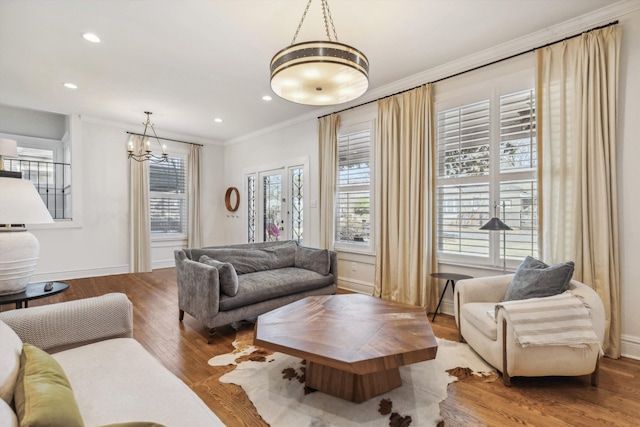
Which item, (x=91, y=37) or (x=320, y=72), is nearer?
(x=320, y=72)

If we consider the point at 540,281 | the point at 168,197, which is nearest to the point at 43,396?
the point at 540,281

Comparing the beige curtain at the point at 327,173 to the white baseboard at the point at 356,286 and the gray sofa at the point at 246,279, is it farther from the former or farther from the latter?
the gray sofa at the point at 246,279

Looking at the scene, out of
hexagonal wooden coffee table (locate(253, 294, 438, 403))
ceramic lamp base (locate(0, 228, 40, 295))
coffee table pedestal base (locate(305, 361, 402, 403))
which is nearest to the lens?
hexagonal wooden coffee table (locate(253, 294, 438, 403))

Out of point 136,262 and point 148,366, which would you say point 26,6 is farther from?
point 136,262

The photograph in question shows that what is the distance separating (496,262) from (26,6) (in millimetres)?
4920

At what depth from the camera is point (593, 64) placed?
2.64 m

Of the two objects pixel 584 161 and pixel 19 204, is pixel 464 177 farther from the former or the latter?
pixel 19 204

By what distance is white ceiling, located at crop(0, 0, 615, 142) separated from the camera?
261 centimetres

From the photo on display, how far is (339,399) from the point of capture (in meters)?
1.93

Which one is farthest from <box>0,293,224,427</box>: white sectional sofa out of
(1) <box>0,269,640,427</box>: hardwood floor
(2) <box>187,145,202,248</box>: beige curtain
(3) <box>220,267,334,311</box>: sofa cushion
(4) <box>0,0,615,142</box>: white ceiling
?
(2) <box>187,145,202,248</box>: beige curtain

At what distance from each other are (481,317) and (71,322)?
269 cm

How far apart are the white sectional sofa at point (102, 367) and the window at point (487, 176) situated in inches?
125

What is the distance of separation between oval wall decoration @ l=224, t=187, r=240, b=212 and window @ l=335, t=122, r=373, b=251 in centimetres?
310

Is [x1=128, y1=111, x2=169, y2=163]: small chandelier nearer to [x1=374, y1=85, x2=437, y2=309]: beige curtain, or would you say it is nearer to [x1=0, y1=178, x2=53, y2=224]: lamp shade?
[x1=0, y1=178, x2=53, y2=224]: lamp shade
